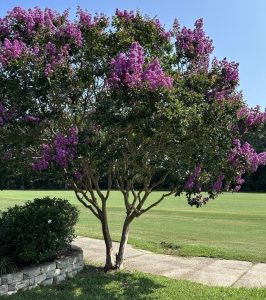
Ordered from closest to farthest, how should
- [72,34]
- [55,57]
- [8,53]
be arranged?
[8,53], [55,57], [72,34]

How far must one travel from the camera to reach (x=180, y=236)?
595 inches

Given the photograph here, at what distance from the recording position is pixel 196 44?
26.8ft

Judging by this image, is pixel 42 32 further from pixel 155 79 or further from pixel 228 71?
pixel 228 71

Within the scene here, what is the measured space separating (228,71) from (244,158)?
1.51 meters

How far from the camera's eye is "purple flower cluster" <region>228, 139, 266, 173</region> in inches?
326

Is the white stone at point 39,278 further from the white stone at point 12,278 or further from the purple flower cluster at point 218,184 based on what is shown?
the purple flower cluster at point 218,184

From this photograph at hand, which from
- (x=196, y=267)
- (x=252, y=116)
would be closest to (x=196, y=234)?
(x=196, y=267)

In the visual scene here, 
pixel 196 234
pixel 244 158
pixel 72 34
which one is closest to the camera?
pixel 72 34

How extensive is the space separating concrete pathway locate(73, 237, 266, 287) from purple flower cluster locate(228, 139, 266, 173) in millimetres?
2051

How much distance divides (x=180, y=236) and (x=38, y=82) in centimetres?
953

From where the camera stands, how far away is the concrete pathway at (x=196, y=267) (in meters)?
8.70

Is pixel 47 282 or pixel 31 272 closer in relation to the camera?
pixel 31 272

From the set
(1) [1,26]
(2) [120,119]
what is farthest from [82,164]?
(1) [1,26]

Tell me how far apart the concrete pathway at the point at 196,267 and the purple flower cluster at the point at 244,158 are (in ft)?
6.73
